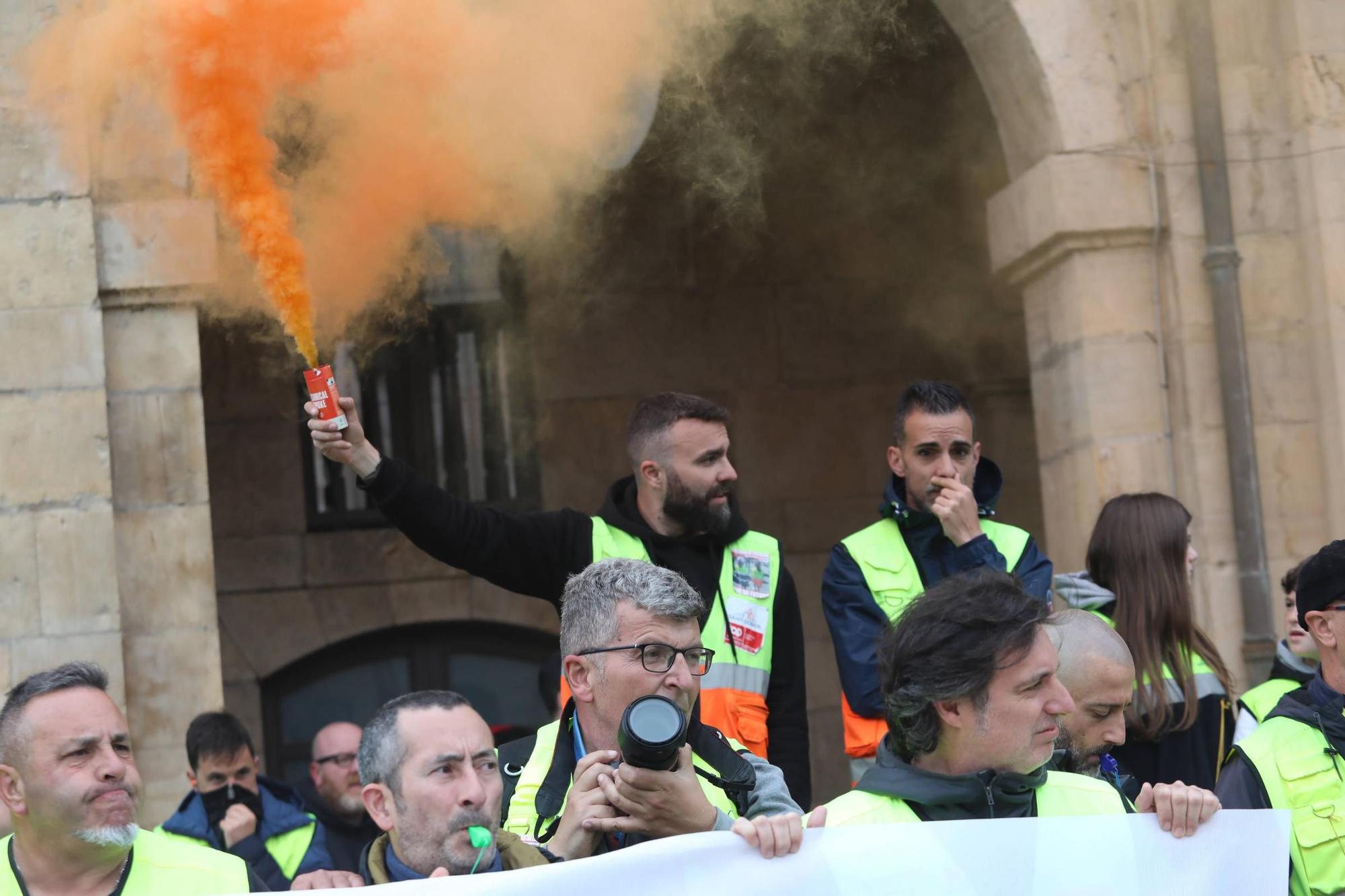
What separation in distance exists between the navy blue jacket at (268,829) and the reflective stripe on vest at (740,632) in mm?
1787

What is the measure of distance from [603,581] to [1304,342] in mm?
4504

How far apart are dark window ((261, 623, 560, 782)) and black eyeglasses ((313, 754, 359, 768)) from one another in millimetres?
2189

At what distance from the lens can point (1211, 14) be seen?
7359 millimetres

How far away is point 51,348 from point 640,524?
2647 millimetres

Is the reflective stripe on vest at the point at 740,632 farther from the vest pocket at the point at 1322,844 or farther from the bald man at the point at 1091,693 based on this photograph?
the vest pocket at the point at 1322,844

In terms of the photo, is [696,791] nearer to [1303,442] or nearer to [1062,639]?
[1062,639]

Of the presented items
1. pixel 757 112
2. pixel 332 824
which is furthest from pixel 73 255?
pixel 757 112

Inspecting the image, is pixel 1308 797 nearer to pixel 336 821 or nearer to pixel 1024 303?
pixel 1024 303

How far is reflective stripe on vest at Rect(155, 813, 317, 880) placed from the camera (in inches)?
253

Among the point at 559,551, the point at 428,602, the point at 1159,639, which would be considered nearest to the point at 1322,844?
the point at 1159,639

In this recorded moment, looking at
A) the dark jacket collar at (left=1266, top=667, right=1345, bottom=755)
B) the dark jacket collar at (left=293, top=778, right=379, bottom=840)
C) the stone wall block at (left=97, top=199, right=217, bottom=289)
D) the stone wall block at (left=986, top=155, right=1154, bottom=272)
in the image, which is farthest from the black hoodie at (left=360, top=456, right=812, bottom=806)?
the stone wall block at (left=986, top=155, right=1154, bottom=272)

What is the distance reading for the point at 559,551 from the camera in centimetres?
522

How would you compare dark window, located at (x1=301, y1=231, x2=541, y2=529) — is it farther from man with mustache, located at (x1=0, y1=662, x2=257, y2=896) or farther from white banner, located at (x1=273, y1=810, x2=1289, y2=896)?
white banner, located at (x1=273, y1=810, x2=1289, y2=896)

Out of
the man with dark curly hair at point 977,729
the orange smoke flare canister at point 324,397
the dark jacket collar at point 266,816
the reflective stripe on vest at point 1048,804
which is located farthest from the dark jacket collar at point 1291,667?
the dark jacket collar at point 266,816
